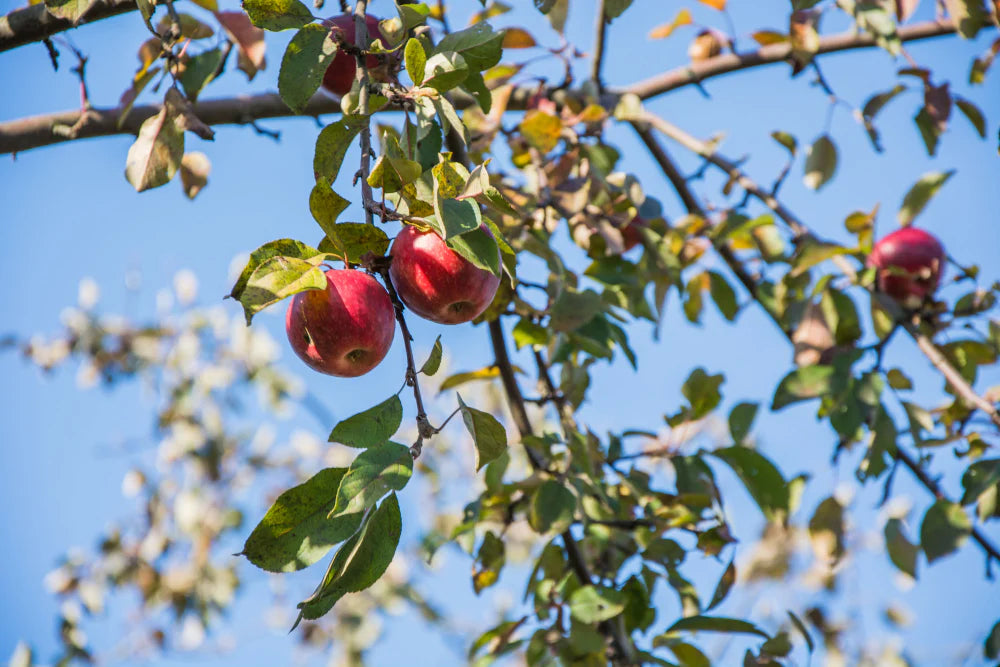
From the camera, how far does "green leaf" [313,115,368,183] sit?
3.24 feet

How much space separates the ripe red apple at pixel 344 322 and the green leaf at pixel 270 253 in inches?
2.1

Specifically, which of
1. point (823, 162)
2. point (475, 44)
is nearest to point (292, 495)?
point (475, 44)

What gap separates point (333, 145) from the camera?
1004 mm

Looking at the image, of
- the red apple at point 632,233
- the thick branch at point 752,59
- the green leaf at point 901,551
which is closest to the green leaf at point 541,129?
the red apple at point 632,233

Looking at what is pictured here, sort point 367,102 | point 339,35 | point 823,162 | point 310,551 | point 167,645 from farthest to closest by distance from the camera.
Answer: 1. point 167,645
2. point 823,162
3. point 339,35
4. point 367,102
5. point 310,551

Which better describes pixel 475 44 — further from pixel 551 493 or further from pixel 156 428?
pixel 156 428

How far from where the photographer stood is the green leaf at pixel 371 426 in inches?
34.2

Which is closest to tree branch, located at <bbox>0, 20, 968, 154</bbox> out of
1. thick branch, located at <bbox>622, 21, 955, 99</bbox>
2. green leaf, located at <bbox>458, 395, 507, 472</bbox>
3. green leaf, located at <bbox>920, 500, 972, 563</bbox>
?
thick branch, located at <bbox>622, 21, 955, 99</bbox>

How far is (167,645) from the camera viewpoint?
4.09 metres

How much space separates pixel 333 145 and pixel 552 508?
2.26ft

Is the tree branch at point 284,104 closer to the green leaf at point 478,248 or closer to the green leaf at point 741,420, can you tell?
the green leaf at point 478,248

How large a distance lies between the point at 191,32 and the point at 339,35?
0.51 metres

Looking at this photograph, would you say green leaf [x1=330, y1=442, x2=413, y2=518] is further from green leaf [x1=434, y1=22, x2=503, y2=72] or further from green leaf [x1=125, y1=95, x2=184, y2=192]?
green leaf [x1=125, y1=95, x2=184, y2=192]

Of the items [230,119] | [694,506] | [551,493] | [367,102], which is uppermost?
[367,102]
